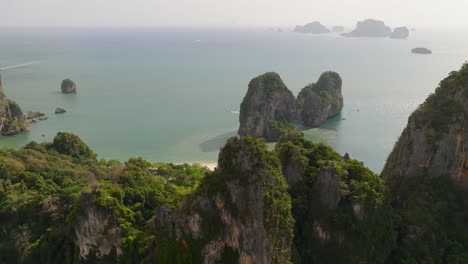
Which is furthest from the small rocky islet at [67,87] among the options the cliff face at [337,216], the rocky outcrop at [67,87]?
the cliff face at [337,216]

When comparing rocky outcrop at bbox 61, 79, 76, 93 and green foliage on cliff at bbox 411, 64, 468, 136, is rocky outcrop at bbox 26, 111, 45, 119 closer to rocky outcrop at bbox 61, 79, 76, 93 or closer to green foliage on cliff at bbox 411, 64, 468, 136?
rocky outcrop at bbox 61, 79, 76, 93

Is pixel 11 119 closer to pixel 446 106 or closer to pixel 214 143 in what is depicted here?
pixel 214 143

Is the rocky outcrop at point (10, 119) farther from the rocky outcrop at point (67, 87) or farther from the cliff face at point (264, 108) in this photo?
the cliff face at point (264, 108)

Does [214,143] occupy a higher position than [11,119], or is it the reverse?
[11,119]

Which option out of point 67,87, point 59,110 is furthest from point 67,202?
point 67,87

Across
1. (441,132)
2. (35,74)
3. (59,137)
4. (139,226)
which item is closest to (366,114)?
(441,132)

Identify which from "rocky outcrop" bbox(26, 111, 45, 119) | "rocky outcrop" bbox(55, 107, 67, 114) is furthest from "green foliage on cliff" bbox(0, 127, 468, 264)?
"rocky outcrop" bbox(55, 107, 67, 114)

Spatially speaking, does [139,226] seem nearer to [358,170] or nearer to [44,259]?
[44,259]
